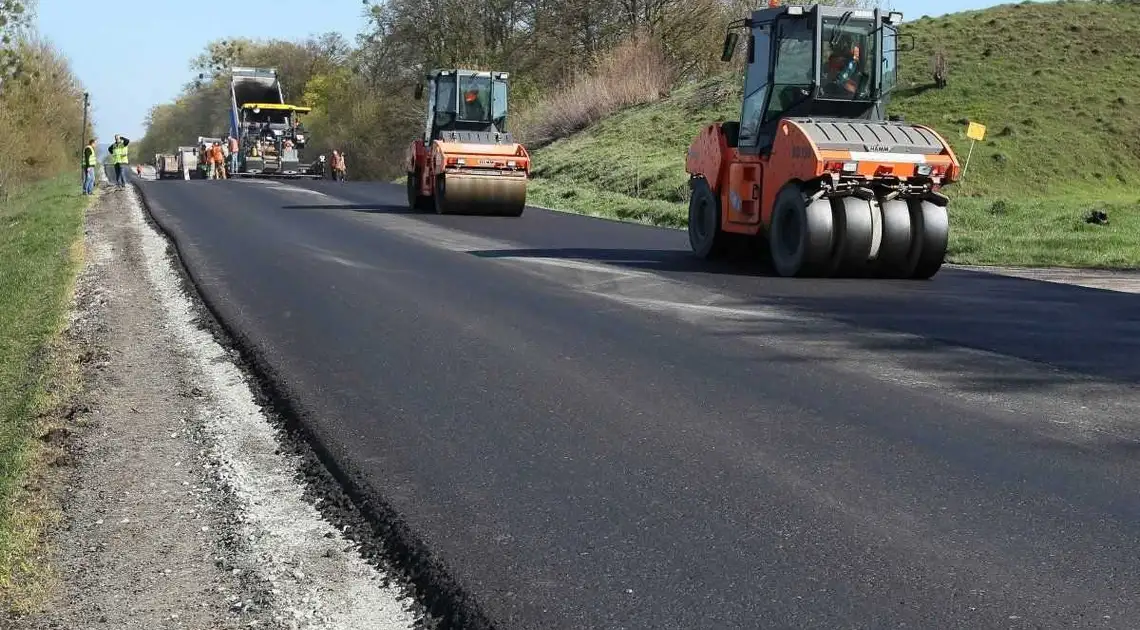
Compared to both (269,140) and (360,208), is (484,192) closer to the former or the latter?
(360,208)

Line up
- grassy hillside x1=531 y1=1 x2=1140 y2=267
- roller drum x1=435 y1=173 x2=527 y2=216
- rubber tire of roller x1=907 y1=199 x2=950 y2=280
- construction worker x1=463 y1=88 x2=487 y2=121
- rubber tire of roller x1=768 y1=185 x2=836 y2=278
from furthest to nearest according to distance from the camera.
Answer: construction worker x1=463 y1=88 x2=487 y2=121 < roller drum x1=435 y1=173 x2=527 y2=216 < grassy hillside x1=531 y1=1 x2=1140 y2=267 < rubber tire of roller x1=907 y1=199 x2=950 y2=280 < rubber tire of roller x1=768 y1=185 x2=836 y2=278

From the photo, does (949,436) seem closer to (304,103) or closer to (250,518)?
(250,518)

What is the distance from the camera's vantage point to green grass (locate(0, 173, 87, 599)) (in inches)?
203

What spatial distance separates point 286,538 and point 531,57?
54.8m

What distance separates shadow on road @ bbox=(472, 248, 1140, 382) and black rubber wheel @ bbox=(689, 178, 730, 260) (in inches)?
13.1

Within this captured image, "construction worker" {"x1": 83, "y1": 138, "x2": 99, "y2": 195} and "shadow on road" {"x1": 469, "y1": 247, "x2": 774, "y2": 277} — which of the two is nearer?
"shadow on road" {"x1": 469, "y1": 247, "x2": 774, "y2": 277}

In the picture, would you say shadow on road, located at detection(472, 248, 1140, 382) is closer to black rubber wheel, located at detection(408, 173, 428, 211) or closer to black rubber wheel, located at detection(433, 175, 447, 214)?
black rubber wheel, located at detection(433, 175, 447, 214)

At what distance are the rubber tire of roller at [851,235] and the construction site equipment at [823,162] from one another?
0.01m

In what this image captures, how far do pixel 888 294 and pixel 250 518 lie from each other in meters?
8.62

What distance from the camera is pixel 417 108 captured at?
62.8m

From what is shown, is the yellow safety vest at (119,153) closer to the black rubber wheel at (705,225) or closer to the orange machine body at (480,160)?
the orange machine body at (480,160)

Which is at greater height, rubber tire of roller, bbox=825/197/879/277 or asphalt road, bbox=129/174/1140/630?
rubber tire of roller, bbox=825/197/879/277

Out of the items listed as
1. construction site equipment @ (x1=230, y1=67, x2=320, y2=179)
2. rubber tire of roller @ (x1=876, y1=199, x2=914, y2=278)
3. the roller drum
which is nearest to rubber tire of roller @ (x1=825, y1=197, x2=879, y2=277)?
rubber tire of roller @ (x1=876, y1=199, x2=914, y2=278)

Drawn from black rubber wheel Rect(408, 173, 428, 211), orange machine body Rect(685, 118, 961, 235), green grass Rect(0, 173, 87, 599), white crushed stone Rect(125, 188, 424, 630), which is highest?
orange machine body Rect(685, 118, 961, 235)
